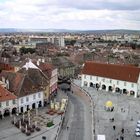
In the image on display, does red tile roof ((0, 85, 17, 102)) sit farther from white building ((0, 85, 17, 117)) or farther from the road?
the road

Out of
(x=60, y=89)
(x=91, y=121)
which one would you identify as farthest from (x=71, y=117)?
(x=60, y=89)

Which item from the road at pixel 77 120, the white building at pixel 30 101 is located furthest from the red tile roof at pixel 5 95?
the road at pixel 77 120

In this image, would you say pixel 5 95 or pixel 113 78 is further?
A: pixel 113 78

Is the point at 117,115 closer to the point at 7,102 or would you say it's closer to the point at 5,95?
the point at 7,102

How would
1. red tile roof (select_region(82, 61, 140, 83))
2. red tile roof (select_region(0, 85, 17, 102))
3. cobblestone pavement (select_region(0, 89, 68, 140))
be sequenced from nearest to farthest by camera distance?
cobblestone pavement (select_region(0, 89, 68, 140)) < red tile roof (select_region(0, 85, 17, 102)) < red tile roof (select_region(82, 61, 140, 83))

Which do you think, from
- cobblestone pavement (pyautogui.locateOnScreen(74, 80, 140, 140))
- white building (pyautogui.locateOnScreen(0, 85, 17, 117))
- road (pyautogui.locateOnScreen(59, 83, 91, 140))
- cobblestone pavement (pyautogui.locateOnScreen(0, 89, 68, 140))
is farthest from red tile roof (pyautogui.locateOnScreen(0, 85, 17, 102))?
cobblestone pavement (pyautogui.locateOnScreen(74, 80, 140, 140))

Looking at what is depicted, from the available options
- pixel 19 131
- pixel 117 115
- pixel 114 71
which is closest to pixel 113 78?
pixel 114 71

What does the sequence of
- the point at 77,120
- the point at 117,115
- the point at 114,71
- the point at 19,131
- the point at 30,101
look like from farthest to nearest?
1. the point at 114,71
2. the point at 30,101
3. the point at 117,115
4. the point at 77,120
5. the point at 19,131

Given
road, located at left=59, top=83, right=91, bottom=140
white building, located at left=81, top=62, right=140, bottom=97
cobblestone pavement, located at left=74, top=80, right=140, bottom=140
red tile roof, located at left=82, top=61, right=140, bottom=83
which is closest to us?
road, located at left=59, top=83, right=91, bottom=140
